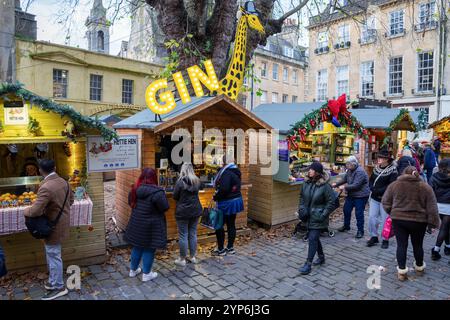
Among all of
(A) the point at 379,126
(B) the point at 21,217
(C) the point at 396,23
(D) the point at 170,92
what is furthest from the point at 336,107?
(C) the point at 396,23

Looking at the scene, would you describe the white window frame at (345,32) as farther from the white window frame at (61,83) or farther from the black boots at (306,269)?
the black boots at (306,269)

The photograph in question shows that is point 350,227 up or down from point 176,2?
down

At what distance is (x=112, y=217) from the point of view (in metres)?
8.80

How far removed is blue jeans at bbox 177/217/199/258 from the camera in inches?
226

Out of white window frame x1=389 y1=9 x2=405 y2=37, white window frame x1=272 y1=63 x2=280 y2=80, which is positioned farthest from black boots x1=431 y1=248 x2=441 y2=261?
white window frame x1=272 y1=63 x2=280 y2=80

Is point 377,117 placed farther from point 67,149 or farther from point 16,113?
point 16,113

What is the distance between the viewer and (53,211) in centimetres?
452

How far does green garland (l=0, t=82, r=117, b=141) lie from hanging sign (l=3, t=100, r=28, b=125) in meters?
0.15

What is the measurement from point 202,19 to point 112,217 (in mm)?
5696

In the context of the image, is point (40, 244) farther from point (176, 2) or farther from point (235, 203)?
point (176, 2)

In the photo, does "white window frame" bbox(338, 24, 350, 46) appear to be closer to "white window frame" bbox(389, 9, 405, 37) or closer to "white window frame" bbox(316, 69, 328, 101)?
"white window frame" bbox(316, 69, 328, 101)

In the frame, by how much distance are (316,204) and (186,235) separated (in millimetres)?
2211
